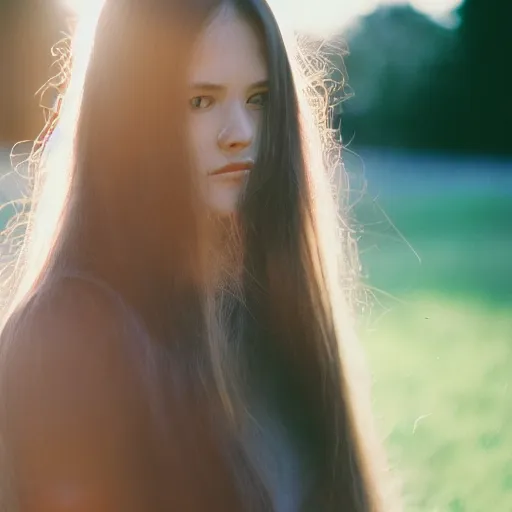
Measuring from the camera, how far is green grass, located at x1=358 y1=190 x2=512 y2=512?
4.44ft

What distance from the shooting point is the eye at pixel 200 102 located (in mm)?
701

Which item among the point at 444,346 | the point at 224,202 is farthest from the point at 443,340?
the point at 224,202

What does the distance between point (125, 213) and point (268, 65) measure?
0.21 m

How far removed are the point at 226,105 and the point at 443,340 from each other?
0.97 m

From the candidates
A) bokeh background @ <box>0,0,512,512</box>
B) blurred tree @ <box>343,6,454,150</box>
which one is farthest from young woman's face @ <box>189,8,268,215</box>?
blurred tree @ <box>343,6,454,150</box>

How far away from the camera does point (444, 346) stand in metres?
1.52

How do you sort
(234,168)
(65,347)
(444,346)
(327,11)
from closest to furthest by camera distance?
1. (65,347)
2. (234,168)
3. (327,11)
4. (444,346)

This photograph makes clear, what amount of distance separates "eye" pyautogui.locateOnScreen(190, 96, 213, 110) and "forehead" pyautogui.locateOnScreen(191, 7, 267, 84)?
0.06ft

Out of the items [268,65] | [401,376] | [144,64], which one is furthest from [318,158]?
[401,376]

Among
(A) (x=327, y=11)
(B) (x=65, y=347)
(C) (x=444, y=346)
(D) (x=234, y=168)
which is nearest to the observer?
(B) (x=65, y=347)

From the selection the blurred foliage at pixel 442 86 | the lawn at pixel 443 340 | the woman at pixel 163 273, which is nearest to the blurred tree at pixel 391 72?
the blurred foliage at pixel 442 86

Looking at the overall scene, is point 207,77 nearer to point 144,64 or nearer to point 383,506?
point 144,64

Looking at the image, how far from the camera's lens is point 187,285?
735mm

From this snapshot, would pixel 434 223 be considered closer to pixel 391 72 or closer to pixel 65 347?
pixel 391 72
